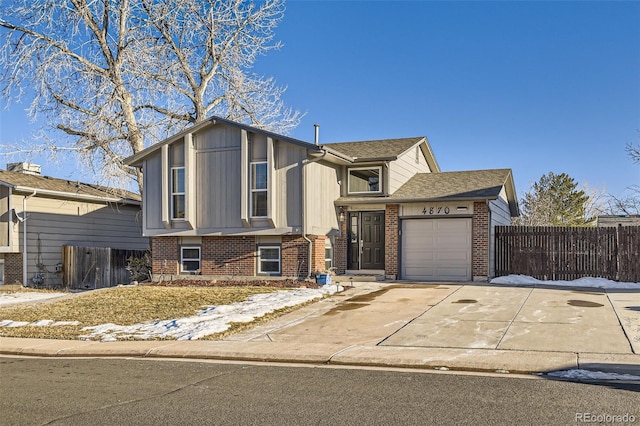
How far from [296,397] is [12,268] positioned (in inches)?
822

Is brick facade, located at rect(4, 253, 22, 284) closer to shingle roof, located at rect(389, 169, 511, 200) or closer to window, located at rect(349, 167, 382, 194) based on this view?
window, located at rect(349, 167, 382, 194)

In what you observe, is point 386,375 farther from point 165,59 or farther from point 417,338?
point 165,59

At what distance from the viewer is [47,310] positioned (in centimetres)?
1584

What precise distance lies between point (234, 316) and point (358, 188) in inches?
377

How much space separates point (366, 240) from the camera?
21.5 meters

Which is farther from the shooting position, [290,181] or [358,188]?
[358,188]

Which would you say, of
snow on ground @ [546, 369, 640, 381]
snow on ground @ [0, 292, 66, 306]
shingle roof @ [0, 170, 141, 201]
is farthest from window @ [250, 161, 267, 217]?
snow on ground @ [546, 369, 640, 381]

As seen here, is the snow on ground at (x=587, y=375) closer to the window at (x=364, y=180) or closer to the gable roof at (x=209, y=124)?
the gable roof at (x=209, y=124)

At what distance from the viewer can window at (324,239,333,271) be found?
67.2ft

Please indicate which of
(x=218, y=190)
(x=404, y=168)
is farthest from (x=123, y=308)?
(x=404, y=168)

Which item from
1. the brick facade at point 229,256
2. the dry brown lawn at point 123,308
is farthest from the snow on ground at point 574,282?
the brick facade at point 229,256

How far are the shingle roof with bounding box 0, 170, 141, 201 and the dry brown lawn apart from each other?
8.18 metres

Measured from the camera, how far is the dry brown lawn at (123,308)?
1333cm

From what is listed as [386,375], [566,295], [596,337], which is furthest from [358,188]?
[386,375]
